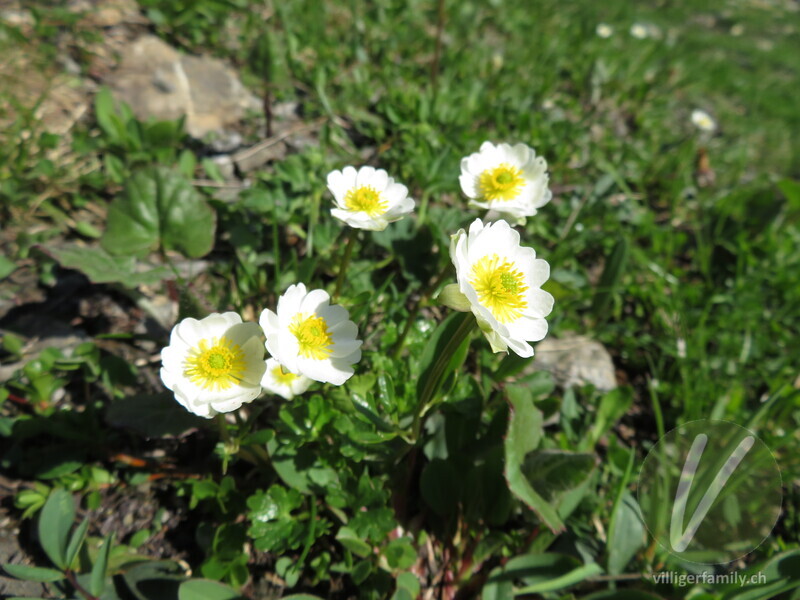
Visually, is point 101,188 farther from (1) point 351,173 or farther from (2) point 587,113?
(2) point 587,113

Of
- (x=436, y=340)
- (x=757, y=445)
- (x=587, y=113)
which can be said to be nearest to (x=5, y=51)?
(x=436, y=340)

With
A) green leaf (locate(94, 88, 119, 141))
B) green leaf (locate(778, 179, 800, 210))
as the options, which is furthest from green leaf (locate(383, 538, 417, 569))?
green leaf (locate(778, 179, 800, 210))

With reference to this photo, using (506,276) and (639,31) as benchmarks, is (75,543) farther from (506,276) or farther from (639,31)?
(639,31)

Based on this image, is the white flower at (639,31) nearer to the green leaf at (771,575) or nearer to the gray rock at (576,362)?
the gray rock at (576,362)

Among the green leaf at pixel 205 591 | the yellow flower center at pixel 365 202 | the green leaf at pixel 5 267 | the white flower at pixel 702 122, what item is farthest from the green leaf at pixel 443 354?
the white flower at pixel 702 122

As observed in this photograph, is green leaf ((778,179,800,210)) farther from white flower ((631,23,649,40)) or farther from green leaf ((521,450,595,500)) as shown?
white flower ((631,23,649,40))

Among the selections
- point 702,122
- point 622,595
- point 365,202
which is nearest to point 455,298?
point 365,202

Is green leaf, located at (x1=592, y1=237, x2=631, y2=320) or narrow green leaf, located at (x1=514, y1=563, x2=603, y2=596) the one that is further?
green leaf, located at (x1=592, y1=237, x2=631, y2=320)
